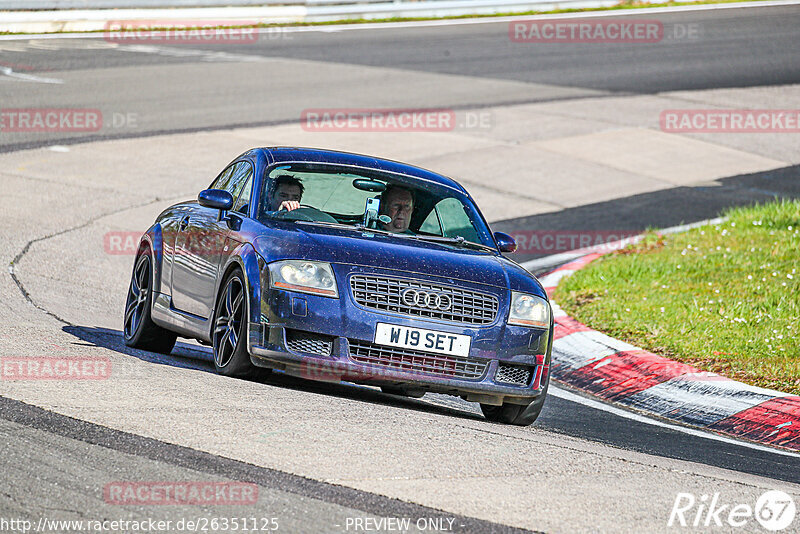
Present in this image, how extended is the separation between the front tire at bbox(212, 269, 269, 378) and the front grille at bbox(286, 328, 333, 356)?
0.33 metres

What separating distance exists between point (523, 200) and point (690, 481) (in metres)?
10.8

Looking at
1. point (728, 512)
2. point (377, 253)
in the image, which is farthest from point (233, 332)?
point (728, 512)

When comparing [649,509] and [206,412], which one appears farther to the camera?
[206,412]

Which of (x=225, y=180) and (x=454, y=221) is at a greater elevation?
(x=225, y=180)

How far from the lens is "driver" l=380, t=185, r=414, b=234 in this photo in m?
8.18

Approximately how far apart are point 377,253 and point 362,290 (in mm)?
306

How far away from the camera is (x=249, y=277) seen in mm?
7133

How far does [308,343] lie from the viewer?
272 inches

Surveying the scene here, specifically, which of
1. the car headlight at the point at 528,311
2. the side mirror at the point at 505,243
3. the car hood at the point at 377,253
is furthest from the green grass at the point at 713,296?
the car hood at the point at 377,253

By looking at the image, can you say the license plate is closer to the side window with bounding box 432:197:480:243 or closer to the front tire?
the front tire

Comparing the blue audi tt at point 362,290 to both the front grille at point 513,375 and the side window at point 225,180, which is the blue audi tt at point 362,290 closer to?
the front grille at point 513,375

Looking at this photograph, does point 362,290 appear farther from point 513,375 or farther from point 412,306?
point 513,375

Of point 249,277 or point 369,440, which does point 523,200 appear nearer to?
Result: point 249,277

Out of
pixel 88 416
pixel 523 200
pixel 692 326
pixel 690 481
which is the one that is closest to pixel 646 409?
pixel 692 326
